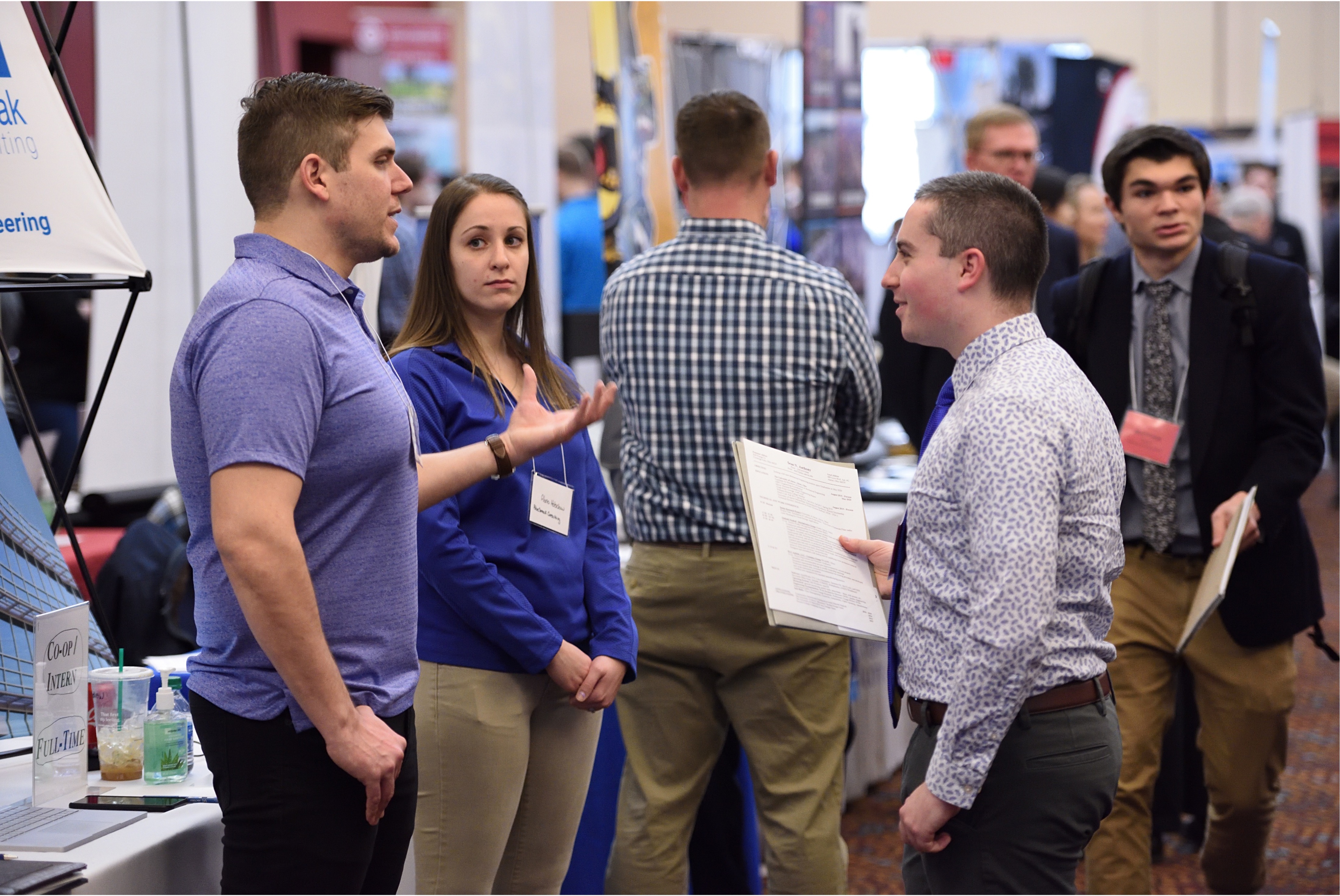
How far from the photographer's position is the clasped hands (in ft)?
6.70

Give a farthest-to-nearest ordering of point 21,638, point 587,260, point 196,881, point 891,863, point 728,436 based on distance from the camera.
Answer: point 587,260 → point 891,863 → point 728,436 → point 21,638 → point 196,881

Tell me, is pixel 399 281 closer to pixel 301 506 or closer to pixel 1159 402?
pixel 1159 402

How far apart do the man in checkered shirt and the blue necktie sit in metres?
0.73

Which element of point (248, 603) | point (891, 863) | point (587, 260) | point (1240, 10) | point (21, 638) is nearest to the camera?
point (248, 603)

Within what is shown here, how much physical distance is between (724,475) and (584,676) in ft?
2.04

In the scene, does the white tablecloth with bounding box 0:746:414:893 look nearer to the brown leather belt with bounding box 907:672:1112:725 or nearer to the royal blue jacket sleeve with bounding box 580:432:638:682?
the royal blue jacket sleeve with bounding box 580:432:638:682

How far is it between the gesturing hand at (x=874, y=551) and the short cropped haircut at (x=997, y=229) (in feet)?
1.40

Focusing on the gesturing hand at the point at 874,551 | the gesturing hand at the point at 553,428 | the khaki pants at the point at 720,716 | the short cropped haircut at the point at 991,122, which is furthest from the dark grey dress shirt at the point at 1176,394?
the gesturing hand at the point at 553,428

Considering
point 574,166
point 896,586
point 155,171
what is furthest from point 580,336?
point 896,586

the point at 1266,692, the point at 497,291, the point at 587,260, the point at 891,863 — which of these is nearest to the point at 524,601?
the point at 497,291

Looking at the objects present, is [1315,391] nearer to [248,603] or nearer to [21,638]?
[248,603]

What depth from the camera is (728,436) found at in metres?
2.54

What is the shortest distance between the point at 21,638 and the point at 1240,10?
16.2m

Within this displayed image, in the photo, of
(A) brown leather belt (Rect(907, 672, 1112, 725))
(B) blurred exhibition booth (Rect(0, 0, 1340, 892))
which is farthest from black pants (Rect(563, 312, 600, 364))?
(A) brown leather belt (Rect(907, 672, 1112, 725))
